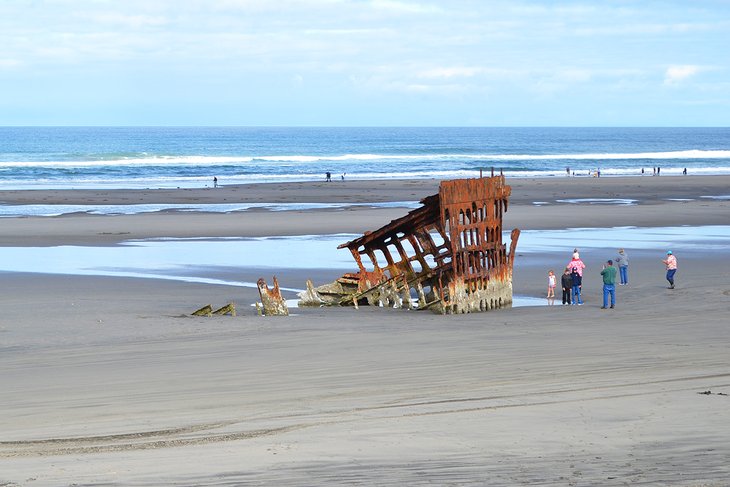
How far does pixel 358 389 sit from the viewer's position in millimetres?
11078

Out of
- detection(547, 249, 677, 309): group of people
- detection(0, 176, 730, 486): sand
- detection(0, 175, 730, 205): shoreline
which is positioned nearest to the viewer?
detection(0, 176, 730, 486): sand

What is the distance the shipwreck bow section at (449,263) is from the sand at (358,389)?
1.92ft

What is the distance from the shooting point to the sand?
7562 millimetres

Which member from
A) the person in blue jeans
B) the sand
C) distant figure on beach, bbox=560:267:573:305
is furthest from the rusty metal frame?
the person in blue jeans

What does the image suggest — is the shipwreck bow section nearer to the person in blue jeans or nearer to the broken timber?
the person in blue jeans

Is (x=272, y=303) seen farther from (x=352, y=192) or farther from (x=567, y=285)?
(x=352, y=192)

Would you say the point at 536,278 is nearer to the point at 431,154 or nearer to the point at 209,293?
the point at 209,293

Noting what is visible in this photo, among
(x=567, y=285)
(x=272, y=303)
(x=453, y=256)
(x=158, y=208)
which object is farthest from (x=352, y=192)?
(x=272, y=303)

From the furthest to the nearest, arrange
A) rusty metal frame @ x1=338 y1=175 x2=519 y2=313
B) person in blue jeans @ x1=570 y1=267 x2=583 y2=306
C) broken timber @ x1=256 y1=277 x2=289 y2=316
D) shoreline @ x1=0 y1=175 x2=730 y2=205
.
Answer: shoreline @ x1=0 y1=175 x2=730 y2=205 < person in blue jeans @ x1=570 y1=267 x2=583 y2=306 < rusty metal frame @ x1=338 y1=175 x2=519 y2=313 < broken timber @ x1=256 y1=277 x2=289 y2=316

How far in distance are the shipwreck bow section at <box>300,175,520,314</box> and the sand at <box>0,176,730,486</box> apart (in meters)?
0.59

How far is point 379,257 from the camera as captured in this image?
28.6 meters

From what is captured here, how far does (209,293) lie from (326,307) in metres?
2.95

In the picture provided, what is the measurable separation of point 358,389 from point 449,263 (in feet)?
27.8

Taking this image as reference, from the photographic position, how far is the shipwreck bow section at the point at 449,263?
62.0 feet
